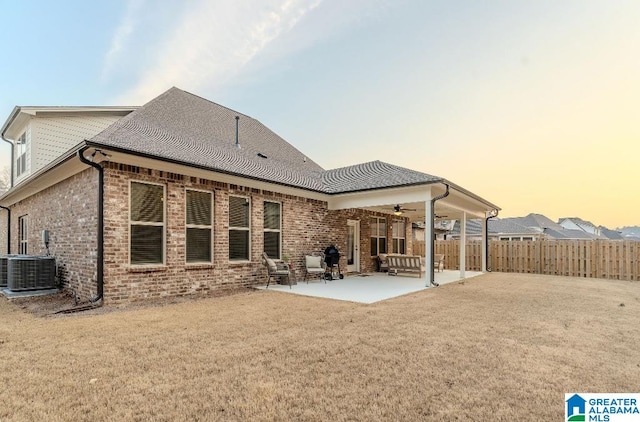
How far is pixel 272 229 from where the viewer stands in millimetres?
10773

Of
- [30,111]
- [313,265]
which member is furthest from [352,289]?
[30,111]

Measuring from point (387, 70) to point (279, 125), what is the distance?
319 inches

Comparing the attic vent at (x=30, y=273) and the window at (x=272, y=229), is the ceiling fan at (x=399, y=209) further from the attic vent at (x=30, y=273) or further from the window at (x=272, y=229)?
the attic vent at (x=30, y=273)

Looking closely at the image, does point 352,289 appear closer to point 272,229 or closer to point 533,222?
point 272,229

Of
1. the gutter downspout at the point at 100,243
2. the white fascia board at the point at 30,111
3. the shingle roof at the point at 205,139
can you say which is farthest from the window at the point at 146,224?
the white fascia board at the point at 30,111

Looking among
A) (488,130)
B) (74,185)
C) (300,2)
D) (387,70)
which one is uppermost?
(300,2)

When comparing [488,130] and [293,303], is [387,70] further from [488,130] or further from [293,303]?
[293,303]

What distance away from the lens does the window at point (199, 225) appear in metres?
8.51

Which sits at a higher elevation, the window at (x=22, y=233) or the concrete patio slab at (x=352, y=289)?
the window at (x=22, y=233)

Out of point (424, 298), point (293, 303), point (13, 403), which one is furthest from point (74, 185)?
point (424, 298)

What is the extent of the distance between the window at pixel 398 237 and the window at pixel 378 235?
0.93 meters

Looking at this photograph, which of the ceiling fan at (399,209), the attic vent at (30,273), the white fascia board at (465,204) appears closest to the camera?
the attic vent at (30,273)

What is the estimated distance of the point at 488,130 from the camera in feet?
42.6

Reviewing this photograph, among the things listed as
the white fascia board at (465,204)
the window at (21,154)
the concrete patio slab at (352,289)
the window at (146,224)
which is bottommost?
the concrete patio slab at (352,289)
